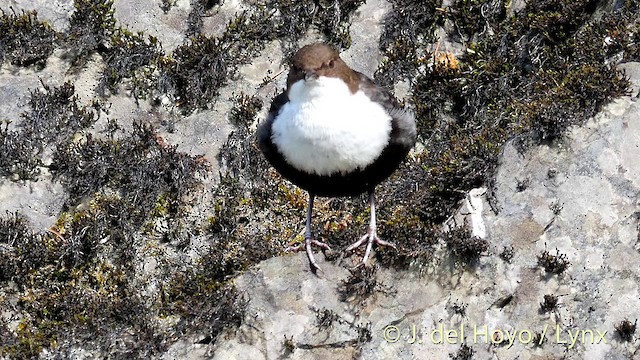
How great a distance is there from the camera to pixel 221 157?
28.6 feet

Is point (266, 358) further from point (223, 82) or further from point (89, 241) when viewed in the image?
point (223, 82)

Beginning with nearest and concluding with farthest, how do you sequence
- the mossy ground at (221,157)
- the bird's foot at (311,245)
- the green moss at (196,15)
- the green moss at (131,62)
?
1. the bird's foot at (311,245)
2. the mossy ground at (221,157)
3. the green moss at (131,62)
4. the green moss at (196,15)

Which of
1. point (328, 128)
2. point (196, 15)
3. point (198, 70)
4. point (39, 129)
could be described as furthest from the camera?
point (196, 15)

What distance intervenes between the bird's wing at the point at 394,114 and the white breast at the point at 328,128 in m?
0.09

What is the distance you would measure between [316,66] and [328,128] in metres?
0.40

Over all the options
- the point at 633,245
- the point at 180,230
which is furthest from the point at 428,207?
the point at 180,230

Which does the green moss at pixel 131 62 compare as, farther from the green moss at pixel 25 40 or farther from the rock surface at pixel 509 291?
the rock surface at pixel 509 291

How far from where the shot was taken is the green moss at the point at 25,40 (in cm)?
909

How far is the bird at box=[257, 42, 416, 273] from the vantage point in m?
4.89

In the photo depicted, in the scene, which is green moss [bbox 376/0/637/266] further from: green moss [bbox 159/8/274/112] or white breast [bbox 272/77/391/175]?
green moss [bbox 159/8/274/112]

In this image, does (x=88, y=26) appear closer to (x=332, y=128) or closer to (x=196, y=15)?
(x=196, y=15)

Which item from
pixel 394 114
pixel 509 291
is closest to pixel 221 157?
pixel 394 114

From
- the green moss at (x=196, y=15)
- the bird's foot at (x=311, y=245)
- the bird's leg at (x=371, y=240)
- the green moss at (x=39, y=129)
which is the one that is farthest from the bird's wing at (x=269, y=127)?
the green moss at (x=196, y=15)

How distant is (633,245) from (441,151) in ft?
7.90
